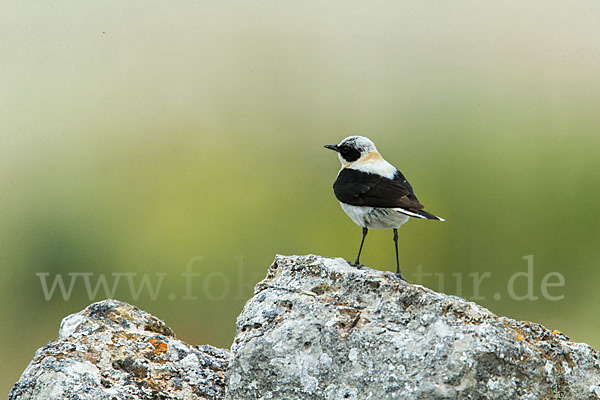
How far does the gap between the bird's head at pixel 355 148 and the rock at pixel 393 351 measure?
2.80 m

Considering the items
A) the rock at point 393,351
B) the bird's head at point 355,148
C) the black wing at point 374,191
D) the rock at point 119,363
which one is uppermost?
the bird's head at point 355,148

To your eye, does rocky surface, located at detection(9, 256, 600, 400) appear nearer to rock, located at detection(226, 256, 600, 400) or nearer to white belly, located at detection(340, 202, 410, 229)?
rock, located at detection(226, 256, 600, 400)

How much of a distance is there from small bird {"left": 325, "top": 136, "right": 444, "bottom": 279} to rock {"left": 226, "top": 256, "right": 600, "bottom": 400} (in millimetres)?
1611

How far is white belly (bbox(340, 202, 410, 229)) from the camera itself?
24.4 feet

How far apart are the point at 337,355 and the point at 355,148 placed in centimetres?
369

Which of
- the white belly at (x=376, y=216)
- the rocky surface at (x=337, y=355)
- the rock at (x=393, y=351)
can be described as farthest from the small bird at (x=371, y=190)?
the rock at (x=393, y=351)

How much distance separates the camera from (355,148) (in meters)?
Answer: 8.23

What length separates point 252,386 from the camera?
511 cm

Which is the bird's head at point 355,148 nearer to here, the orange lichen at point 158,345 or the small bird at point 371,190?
the small bird at point 371,190

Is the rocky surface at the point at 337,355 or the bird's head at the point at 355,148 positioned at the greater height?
the bird's head at the point at 355,148

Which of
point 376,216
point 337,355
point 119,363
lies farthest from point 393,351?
point 376,216

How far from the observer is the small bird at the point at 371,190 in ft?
23.8

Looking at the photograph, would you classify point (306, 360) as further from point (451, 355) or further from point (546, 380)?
point (546, 380)

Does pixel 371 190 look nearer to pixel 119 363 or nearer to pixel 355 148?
pixel 355 148
